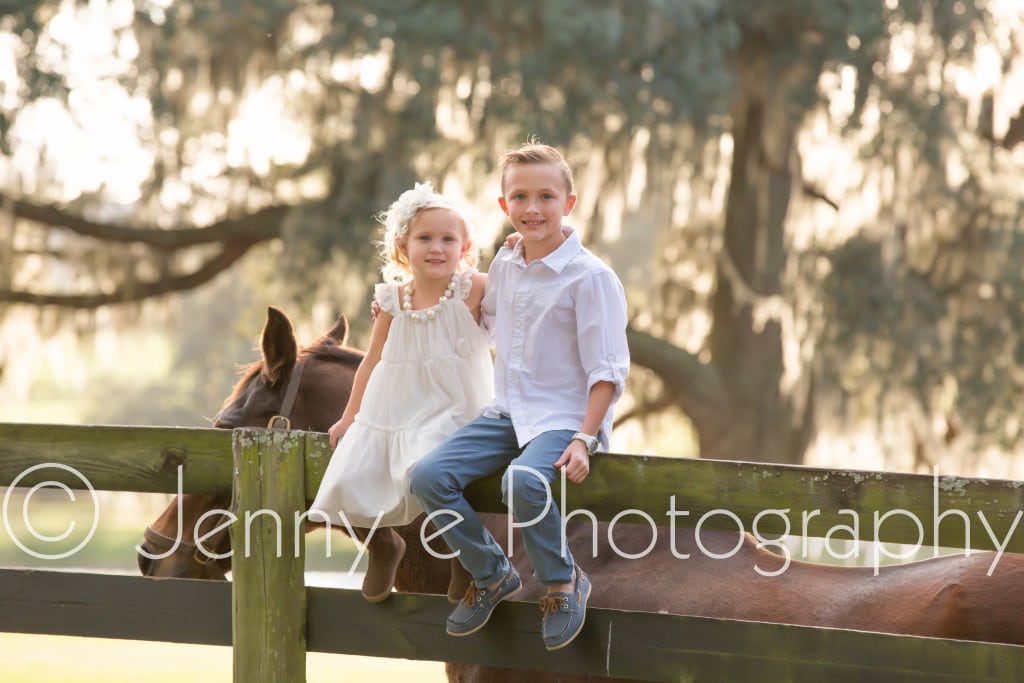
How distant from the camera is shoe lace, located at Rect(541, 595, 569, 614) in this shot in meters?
2.98

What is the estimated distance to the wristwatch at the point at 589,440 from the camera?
9.74ft

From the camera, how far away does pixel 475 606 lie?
306cm

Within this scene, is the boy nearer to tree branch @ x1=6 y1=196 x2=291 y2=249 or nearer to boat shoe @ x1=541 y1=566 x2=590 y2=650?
boat shoe @ x1=541 y1=566 x2=590 y2=650

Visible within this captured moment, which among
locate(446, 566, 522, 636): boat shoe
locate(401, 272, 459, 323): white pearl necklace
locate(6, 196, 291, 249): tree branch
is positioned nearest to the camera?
locate(446, 566, 522, 636): boat shoe

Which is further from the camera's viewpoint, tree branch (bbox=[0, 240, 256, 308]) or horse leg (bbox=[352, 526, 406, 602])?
tree branch (bbox=[0, 240, 256, 308])

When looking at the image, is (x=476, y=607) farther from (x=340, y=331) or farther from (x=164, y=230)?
(x=164, y=230)

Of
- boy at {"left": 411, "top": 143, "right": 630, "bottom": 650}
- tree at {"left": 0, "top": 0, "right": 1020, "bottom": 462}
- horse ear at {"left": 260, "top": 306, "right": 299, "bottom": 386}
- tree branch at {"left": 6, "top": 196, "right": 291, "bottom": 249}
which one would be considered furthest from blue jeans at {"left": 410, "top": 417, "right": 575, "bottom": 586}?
tree branch at {"left": 6, "top": 196, "right": 291, "bottom": 249}

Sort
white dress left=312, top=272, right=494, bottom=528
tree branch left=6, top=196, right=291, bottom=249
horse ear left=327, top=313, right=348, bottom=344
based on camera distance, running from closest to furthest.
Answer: white dress left=312, top=272, right=494, bottom=528 → horse ear left=327, top=313, right=348, bottom=344 → tree branch left=6, top=196, right=291, bottom=249

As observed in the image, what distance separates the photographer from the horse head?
3814 millimetres

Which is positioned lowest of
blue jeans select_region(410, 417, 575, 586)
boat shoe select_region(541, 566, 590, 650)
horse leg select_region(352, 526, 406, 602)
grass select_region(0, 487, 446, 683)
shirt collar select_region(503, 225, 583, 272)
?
grass select_region(0, 487, 446, 683)

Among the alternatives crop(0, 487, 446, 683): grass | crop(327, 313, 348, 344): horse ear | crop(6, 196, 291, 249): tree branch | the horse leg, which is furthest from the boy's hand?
crop(6, 196, 291, 249): tree branch

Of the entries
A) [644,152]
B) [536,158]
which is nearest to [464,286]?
[536,158]

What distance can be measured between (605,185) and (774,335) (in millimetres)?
2406

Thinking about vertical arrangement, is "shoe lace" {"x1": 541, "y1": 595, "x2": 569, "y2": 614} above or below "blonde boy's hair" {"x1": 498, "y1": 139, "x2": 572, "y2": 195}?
below
